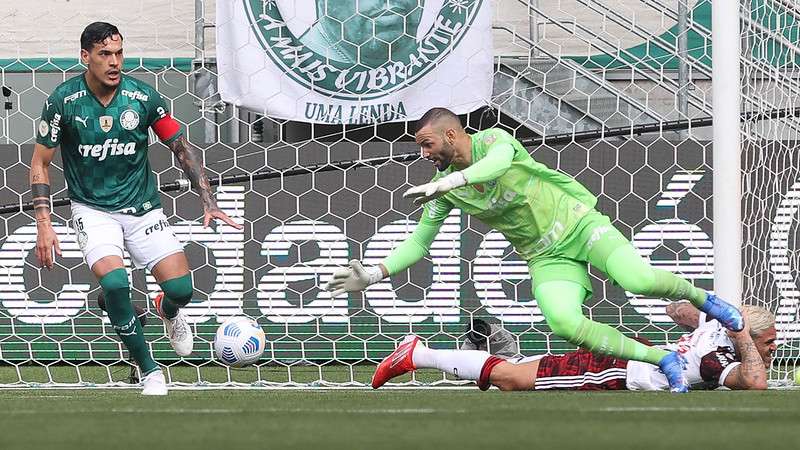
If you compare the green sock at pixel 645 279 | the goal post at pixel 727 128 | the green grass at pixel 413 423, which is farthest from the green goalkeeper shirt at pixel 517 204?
the green grass at pixel 413 423

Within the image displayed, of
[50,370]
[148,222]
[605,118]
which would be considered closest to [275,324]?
[50,370]

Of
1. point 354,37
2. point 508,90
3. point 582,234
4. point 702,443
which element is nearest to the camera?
point 702,443

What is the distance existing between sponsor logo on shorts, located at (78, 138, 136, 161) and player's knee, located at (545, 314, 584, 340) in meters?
2.22

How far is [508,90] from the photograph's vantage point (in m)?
9.82

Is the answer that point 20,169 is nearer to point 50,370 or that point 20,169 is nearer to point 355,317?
point 50,370

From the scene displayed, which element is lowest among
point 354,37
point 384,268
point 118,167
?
point 384,268

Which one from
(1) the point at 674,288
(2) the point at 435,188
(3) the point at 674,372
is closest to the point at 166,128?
(2) the point at 435,188

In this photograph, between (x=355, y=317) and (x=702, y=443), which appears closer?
(x=702, y=443)

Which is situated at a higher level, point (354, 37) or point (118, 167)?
point (354, 37)

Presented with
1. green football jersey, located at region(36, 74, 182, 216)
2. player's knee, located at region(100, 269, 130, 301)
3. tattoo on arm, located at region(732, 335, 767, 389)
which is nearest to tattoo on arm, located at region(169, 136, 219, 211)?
green football jersey, located at region(36, 74, 182, 216)

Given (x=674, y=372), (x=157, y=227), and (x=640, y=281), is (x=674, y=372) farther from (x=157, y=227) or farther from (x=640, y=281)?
(x=157, y=227)

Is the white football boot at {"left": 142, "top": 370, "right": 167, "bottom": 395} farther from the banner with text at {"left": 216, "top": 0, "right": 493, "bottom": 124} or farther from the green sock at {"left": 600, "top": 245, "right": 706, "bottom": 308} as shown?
the banner with text at {"left": 216, "top": 0, "right": 493, "bottom": 124}

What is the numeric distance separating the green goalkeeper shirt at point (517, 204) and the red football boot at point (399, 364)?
37 cm

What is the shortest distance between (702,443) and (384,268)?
340 centimetres
